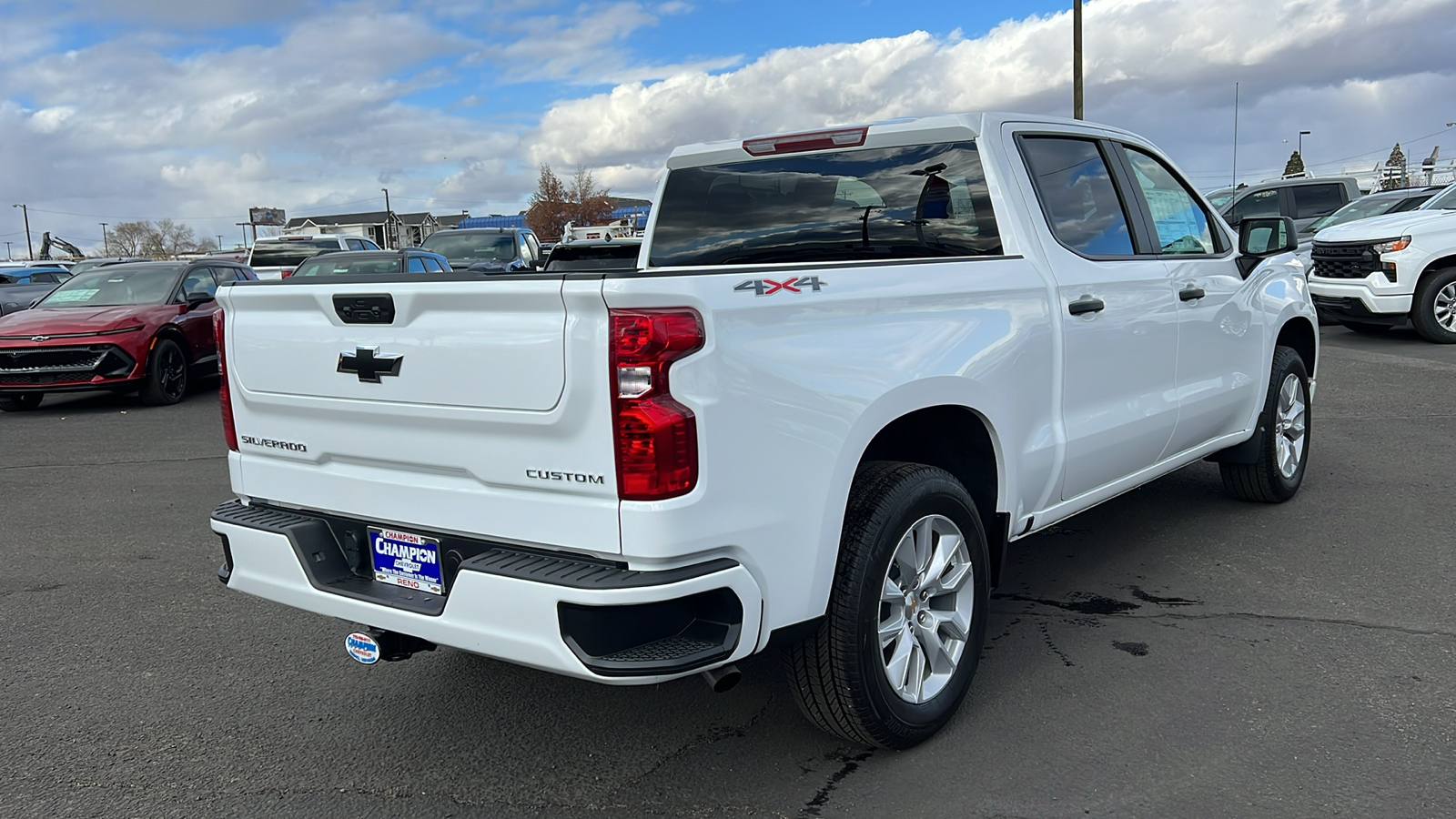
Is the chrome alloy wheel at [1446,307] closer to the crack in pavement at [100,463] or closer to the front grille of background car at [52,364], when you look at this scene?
the crack in pavement at [100,463]

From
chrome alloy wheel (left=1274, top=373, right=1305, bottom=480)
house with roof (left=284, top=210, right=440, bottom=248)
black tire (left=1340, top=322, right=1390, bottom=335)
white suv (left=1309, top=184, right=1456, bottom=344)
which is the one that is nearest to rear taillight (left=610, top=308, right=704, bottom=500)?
chrome alloy wheel (left=1274, top=373, right=1305, bottom=480)

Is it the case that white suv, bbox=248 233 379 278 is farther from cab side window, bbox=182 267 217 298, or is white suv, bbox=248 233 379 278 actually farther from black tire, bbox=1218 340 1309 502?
black tire, bbox=1218 340 1309 502

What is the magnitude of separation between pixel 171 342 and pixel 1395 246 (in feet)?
44.4

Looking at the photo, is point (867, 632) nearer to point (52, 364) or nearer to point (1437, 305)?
point (52, 364)

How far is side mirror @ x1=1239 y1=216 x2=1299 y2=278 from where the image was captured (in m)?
5.25

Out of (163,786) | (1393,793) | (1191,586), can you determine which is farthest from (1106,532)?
(163,786)

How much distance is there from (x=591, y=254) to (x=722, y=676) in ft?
17.6

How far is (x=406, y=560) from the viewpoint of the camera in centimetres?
307

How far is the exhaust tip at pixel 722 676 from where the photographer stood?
2.77 m

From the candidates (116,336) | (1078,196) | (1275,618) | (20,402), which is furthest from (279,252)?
(1275,618)

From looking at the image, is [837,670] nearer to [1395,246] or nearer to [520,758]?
[520,758]

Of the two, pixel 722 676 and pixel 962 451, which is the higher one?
pixel 962 451

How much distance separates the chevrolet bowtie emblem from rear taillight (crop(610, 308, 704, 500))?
2.38ft

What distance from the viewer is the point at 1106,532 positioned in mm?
5660
